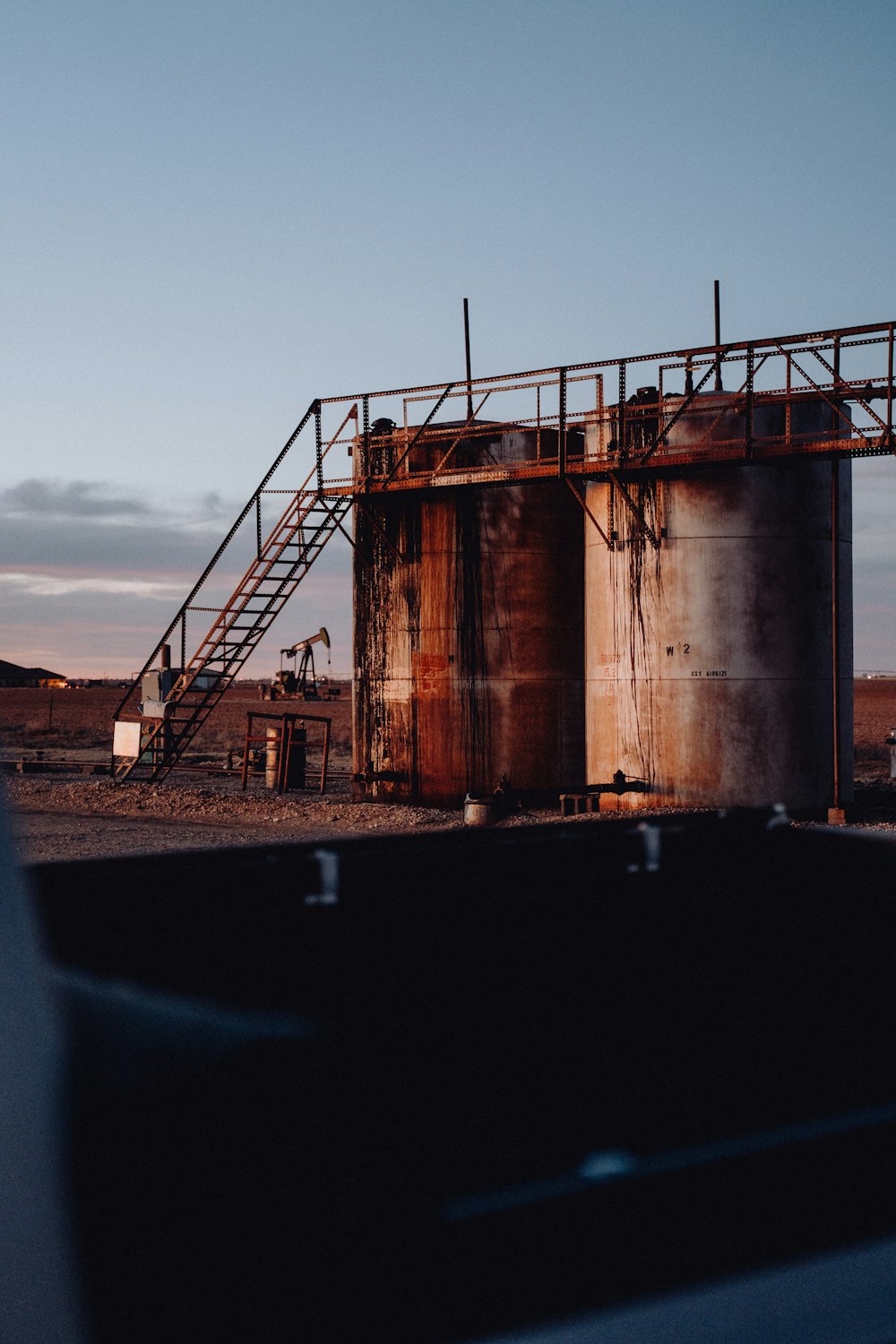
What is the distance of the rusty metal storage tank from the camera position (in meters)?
22.8

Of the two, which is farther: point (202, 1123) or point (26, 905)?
point (202, 1123)

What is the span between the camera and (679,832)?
428cm

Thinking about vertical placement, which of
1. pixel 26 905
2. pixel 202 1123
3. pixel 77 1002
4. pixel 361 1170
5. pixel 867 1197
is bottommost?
pixel 867 1197

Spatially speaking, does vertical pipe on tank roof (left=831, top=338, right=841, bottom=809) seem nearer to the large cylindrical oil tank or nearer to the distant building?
the large cylindrical oil tank

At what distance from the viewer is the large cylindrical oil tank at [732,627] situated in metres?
19.7

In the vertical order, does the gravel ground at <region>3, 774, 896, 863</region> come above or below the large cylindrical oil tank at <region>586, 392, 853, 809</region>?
below

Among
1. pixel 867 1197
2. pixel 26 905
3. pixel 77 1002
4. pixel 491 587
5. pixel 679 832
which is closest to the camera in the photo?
→ pixel 26 905

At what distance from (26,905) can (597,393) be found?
20175 millimetres

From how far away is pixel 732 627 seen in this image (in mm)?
19641

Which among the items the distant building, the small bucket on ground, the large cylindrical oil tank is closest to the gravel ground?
the small bucket on ground

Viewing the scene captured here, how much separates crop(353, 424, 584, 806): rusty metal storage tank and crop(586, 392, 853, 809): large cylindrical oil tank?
2.45 metres

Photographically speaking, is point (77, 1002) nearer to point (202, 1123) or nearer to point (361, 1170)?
point (202, 1123)

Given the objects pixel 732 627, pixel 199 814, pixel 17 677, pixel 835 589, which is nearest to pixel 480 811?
pixel 732 627

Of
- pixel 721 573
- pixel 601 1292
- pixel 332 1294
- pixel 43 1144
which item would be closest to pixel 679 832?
pixel 601 1292
